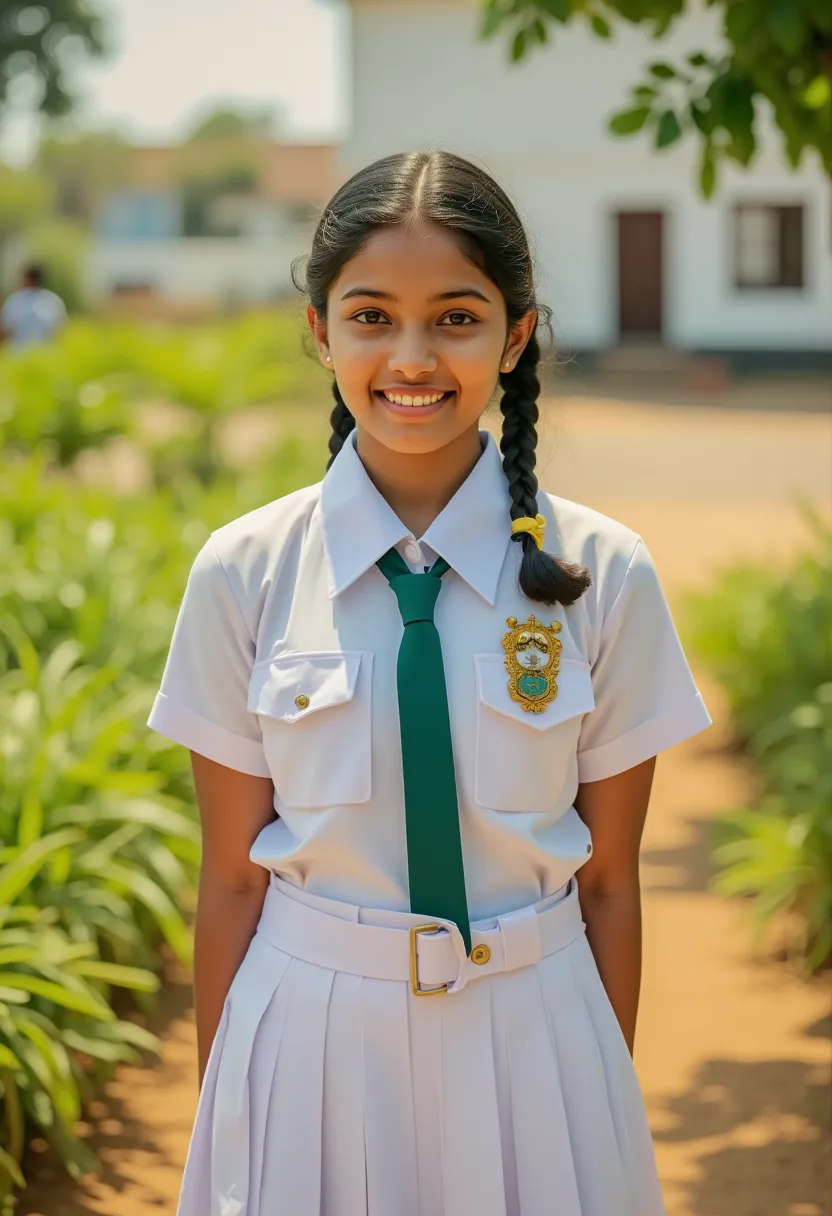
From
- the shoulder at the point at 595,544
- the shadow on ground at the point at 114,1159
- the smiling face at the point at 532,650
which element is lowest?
the shadow on ground at the point at 114,1159

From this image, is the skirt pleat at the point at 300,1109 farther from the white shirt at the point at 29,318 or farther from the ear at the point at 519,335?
the white shirt at the point at 29,318

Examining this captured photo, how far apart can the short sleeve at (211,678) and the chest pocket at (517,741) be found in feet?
0.92

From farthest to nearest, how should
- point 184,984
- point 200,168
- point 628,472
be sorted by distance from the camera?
1. point 200,168
2. point 628,472
3. point 184,984

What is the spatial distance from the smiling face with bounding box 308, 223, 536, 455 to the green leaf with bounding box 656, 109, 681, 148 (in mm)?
2077

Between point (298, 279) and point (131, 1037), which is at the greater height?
point (298, 279)

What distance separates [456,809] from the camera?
183cm

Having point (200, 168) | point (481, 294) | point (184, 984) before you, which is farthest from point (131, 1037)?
point (200, 168)

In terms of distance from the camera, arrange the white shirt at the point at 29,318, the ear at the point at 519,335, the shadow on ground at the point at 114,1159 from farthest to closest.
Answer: the white shirt at the point at 29,318, the shadow on ground at the point at 114,1159, the ear at the point at 519,335

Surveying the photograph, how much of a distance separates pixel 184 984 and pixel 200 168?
225 feet

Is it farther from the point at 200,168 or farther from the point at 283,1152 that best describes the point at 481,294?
the point at 200,168

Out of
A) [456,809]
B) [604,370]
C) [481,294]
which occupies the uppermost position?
[481,294]

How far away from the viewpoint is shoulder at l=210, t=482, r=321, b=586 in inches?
76.7

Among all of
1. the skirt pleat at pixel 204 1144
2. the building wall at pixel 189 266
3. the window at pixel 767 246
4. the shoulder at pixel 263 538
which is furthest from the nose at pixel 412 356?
the building wall at pixel 189 266

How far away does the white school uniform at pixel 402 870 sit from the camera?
6.11 feet
